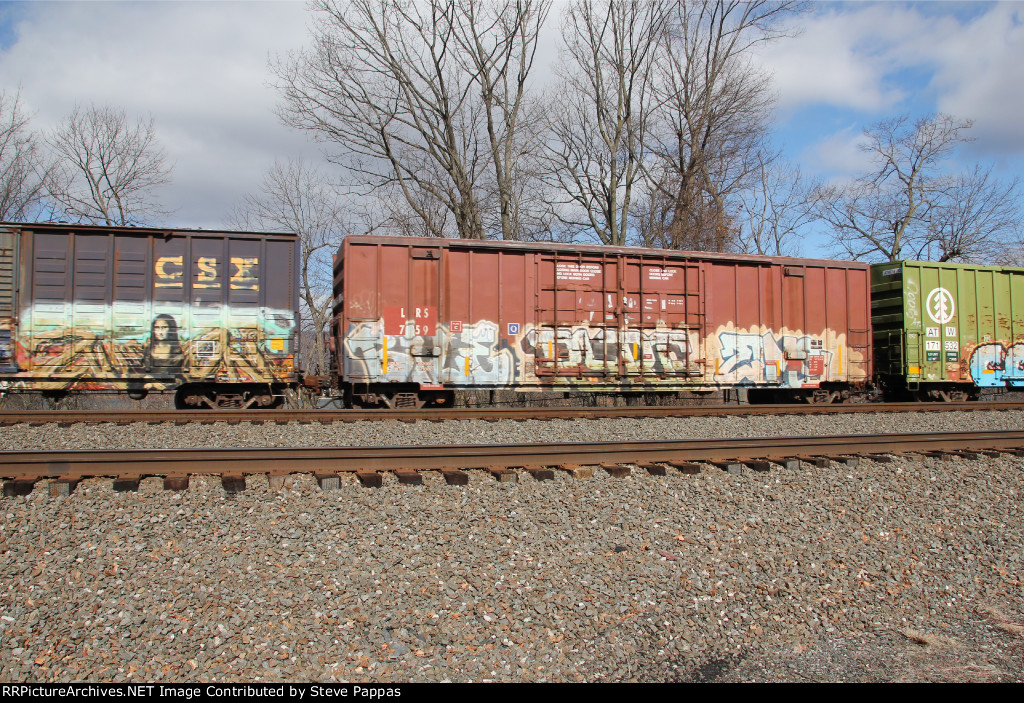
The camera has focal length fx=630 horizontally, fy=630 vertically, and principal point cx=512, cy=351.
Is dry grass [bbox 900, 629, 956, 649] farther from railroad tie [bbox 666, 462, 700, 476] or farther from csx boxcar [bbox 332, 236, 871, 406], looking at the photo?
csx boxcar [bbox 332, 236, 871, 406]

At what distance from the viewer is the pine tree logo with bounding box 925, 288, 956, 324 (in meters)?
14.8

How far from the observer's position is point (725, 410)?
37.8 ft

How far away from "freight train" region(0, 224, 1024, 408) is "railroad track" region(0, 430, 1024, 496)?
573cm

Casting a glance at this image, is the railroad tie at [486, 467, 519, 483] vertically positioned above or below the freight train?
below

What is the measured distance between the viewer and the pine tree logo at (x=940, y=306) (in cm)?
1477

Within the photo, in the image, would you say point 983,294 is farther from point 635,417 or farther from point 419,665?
point 419,665

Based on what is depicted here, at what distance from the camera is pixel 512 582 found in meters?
3.93

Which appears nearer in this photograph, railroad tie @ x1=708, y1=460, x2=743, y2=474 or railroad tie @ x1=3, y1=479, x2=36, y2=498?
railroad tie @ x1=3, y1=479, x2=36, y2=498

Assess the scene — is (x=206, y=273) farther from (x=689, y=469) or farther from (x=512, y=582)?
(x=512, y=582)

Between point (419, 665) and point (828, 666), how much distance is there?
218cm

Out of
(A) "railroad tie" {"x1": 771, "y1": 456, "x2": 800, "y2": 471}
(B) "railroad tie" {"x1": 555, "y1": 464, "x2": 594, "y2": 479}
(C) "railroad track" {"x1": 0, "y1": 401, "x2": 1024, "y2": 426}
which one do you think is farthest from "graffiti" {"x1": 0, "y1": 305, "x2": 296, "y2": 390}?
(A) "railroad tie" {"x1": 771, "y1": 456, "x2": 800, "y2": 471}

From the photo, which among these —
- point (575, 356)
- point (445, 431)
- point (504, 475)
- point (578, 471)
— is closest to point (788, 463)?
point (578, 471)

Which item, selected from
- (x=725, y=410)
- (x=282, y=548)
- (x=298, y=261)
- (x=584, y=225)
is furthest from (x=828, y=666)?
(x=584, y=225)

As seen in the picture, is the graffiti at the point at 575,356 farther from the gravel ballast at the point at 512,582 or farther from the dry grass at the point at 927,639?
the dry grass at the point at 927,639
